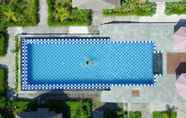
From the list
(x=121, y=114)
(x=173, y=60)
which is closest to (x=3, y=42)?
(x=121, y=114)

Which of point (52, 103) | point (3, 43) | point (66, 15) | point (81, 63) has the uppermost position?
point (66, 15)

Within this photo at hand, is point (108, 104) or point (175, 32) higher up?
point (175, 32)

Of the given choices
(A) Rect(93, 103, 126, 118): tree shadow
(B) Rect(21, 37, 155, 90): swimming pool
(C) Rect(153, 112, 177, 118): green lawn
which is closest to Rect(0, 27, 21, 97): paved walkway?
(B) Rect(21, 37, 155, 90): swimming pool

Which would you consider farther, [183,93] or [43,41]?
[43,41]

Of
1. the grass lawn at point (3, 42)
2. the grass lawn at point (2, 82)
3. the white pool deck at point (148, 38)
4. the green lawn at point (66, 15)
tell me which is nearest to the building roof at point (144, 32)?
the white pool deck at point (148, 38)

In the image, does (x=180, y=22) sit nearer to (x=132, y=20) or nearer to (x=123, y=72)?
(x=132, y=20)

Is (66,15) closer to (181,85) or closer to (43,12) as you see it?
(43,12)

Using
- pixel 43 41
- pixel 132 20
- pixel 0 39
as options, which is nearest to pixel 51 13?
pixel 43 41
